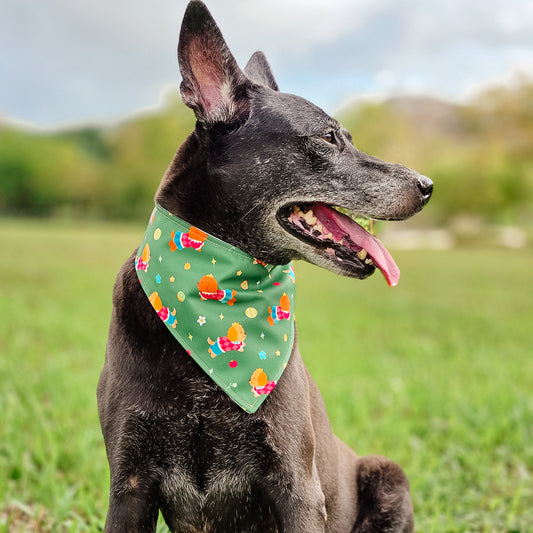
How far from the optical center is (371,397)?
600 centimetres

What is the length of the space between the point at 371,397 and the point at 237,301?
365 centimetres

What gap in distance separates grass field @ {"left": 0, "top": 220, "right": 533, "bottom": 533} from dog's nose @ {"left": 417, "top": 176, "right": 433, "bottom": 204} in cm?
187

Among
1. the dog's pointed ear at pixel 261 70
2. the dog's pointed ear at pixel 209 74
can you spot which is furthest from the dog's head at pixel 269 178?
the dog's pointed ear at pixel 261 70

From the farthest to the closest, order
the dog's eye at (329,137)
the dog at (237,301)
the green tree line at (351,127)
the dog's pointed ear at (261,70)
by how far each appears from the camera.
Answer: the green tree line at (351,127), the dog's pointed ear at (261,70), the dog's eye at (329,137), the dog at (237,301)

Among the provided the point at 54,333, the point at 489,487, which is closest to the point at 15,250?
the point at 54,333

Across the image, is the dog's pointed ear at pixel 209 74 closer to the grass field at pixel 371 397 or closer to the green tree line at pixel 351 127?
the grass field at pixel 371 397

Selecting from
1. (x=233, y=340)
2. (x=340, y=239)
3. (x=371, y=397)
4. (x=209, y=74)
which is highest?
(x=209, y=74)

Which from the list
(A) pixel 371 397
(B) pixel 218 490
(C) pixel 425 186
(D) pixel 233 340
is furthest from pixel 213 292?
(A) pixel 371 397

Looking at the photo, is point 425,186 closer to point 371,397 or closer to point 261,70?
point 261,70

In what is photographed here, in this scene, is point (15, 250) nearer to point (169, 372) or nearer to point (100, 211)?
point (169, 372)

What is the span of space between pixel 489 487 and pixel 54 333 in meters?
5.60

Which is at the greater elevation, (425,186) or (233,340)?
(425,186)

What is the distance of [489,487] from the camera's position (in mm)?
4297

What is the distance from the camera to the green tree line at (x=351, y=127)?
107ft
